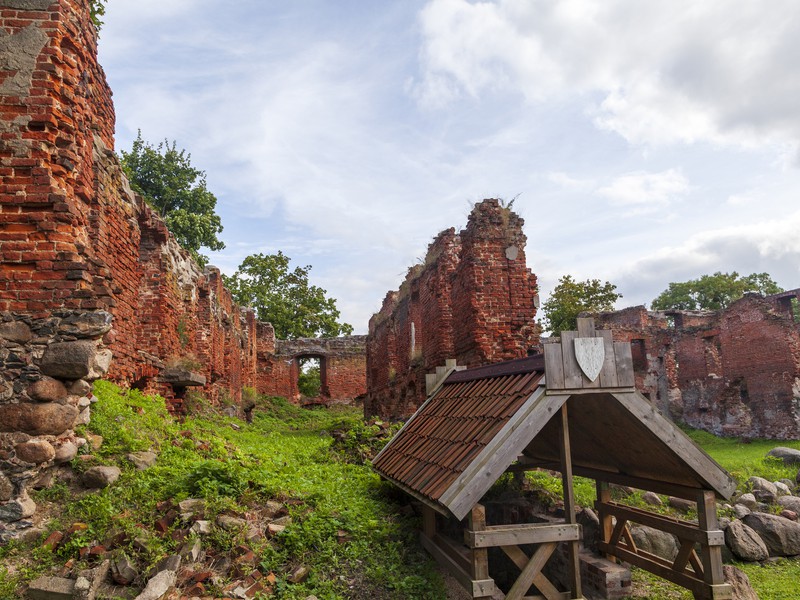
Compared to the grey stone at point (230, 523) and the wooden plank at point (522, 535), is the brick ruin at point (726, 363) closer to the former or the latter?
the wooden plank at point (522, 535)

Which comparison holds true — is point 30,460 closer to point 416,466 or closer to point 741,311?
point 416,466

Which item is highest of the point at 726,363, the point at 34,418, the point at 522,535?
the point at 726,363

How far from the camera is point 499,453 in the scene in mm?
4082

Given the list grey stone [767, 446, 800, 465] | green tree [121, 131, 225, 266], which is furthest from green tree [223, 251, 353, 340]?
grey stone [767, 446, 800, 465]

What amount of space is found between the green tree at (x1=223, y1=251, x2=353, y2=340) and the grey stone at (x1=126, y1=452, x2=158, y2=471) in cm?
2917

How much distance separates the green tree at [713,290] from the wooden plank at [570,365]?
3928 centimetres

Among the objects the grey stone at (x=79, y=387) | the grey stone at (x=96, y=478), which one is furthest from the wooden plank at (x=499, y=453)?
the grey stone at (x=79, y=387)

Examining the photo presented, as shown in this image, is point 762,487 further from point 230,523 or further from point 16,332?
point 16,332

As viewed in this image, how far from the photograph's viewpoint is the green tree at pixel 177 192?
2643 centimetres

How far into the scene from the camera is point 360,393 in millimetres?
29344

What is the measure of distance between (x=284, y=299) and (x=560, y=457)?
32373mm

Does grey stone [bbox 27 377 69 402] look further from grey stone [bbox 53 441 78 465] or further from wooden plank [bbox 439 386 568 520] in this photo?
wooden plank [bbox 439 386 568 520]

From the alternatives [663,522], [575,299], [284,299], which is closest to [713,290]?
[575,299]

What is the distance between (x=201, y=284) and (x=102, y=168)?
6.97 meters
